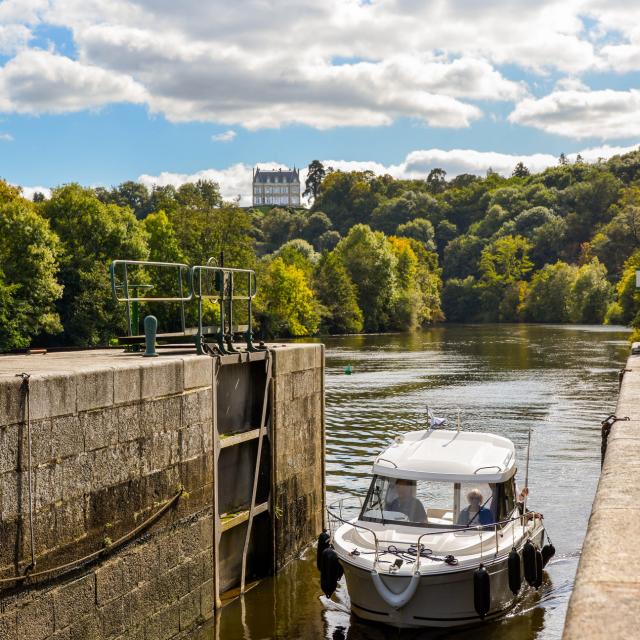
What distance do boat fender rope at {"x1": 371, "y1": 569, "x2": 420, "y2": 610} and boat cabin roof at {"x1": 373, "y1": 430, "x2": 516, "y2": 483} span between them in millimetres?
2106

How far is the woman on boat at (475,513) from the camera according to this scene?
50.7 ft

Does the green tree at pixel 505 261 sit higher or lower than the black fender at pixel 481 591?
higher

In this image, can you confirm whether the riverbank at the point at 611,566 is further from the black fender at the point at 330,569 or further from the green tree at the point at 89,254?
the green tree at the point at 89,254

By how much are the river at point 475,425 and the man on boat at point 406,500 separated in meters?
1.90

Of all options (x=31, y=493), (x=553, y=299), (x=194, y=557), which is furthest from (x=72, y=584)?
(x=553, y=299)

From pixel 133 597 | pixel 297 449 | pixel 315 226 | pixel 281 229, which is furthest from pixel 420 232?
pixel 133 597

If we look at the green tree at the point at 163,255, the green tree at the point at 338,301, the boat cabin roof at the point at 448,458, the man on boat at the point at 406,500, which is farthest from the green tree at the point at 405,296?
the man on boat at the point at 406,500

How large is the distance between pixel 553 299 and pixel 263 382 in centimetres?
12313

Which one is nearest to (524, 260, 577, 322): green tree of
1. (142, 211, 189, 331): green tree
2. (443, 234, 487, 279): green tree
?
(443, 234, 487, 279): green tree

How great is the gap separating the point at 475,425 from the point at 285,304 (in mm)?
61690

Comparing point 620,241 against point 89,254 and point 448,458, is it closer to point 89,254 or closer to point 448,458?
point 89,254

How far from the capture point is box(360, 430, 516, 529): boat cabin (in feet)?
51.0

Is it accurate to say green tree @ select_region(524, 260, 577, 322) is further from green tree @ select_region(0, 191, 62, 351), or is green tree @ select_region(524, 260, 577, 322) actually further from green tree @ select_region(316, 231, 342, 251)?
green tree @ select_region(0, 191, 62, 351)

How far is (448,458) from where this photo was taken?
52.8ft
